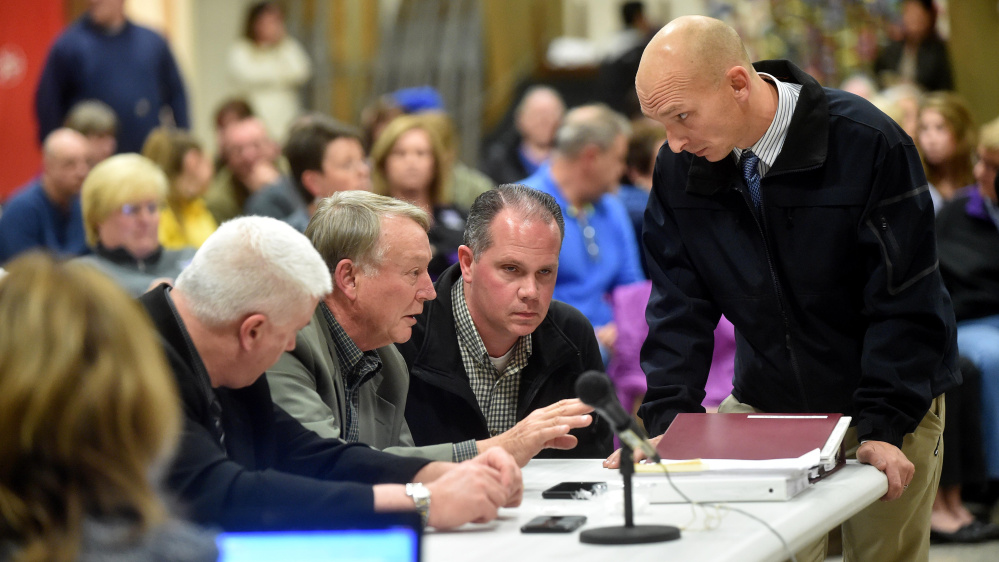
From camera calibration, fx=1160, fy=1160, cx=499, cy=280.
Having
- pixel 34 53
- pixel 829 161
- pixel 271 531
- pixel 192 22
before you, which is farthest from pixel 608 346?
pixel 192 22

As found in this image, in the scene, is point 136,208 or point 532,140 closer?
point 136,208

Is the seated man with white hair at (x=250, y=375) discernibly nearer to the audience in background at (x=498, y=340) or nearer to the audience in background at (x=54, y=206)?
the audience in background at (x=498, y=340)

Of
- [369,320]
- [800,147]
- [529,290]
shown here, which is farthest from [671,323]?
[369,320]

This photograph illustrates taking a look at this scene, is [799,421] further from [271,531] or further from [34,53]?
[34,53]

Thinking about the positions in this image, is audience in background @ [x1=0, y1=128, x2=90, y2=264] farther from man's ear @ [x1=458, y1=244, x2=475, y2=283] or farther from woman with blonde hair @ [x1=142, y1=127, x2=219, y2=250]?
man's ear @ [x1=458, y1=244, x2=475, y2=283]

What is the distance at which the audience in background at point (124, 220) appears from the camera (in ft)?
15.2

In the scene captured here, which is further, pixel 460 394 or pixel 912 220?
pixel 460 394

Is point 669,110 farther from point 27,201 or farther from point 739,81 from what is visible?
point 27,201

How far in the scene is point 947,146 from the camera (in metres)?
5.52

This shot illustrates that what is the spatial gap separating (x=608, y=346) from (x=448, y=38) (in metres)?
5.84

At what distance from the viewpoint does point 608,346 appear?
16.2 feet

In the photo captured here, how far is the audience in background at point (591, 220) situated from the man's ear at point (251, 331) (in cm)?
301

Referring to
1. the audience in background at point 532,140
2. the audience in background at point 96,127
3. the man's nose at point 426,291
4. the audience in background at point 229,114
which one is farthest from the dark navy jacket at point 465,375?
the audience in background at point 532,140

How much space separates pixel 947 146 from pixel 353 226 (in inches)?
148
